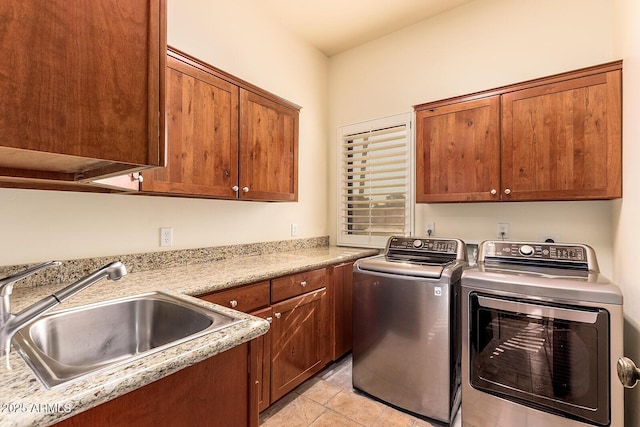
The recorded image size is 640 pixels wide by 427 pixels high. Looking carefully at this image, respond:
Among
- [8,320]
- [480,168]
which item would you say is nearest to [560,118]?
[480,168]

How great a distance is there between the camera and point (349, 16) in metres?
2.78

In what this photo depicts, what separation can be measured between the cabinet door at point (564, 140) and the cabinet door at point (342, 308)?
1.34m

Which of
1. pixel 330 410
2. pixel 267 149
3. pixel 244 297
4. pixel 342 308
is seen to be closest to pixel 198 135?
pixel 267 149

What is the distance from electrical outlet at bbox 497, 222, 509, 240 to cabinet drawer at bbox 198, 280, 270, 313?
185cm

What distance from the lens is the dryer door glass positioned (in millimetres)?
1457

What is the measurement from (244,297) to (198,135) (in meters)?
1.00

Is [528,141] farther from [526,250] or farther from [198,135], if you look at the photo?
[198,135]

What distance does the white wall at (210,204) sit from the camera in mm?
1527

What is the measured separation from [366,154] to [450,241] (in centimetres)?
125

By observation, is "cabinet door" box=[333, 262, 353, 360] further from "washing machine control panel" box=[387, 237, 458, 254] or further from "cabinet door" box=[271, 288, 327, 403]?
"washing machine control panel" box=[387, 237, 458, 254]

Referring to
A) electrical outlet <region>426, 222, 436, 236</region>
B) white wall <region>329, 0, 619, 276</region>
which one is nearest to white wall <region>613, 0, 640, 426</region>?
white wall <region>329, 0, 619, 276</region>

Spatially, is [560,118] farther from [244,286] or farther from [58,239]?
[58,239]

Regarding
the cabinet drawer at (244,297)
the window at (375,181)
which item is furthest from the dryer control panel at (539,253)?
the cabinet drawer at (244,297)

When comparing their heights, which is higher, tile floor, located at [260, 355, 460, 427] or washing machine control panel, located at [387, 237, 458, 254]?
washing machine control panel, located at [387, 237, 458, 254]
